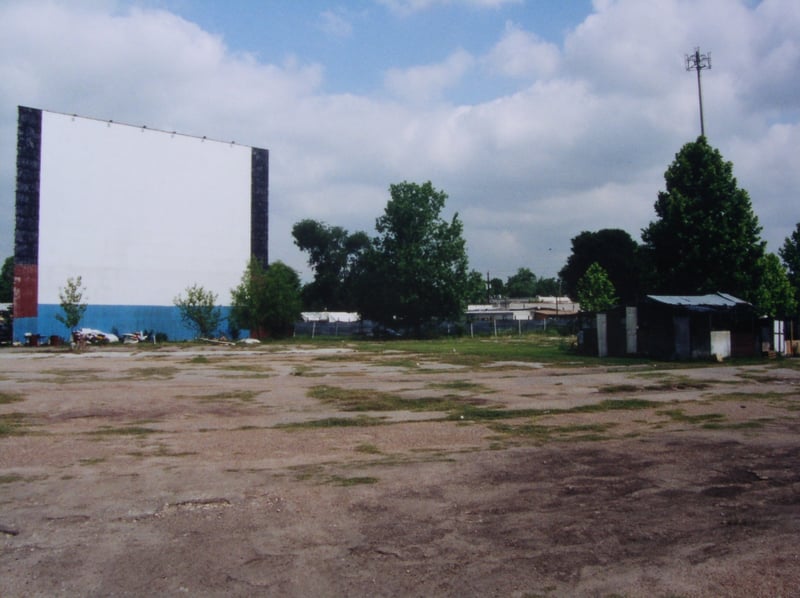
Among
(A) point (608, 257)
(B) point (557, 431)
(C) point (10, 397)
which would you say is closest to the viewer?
(B) point (557, 431)

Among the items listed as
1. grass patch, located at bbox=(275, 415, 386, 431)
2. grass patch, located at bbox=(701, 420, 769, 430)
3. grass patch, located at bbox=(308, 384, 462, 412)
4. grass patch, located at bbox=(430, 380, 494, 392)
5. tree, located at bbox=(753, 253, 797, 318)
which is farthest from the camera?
tree, located at bbox=(753, 253, 797, 318)

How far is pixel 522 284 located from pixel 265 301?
333ft

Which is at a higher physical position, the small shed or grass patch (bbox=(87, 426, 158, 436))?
the small shed

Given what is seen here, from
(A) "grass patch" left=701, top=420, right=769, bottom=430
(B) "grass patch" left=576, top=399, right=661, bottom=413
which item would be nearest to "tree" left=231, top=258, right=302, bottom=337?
(B) "grass patch" left=576, top=399, right=661, bottom=413

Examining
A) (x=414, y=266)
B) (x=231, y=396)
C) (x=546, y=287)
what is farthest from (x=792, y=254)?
(x=546, y=287)

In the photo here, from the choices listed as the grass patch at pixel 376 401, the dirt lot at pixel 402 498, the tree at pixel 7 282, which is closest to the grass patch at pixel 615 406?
the dirt lot at pixel 402 498

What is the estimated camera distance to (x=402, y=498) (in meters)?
7.35

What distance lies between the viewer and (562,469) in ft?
28.5

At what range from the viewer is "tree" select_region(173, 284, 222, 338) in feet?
189

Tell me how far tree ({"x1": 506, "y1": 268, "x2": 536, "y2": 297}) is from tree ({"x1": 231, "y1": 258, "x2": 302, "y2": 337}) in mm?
94520

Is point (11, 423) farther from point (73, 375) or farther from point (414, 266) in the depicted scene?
point (414, 266)

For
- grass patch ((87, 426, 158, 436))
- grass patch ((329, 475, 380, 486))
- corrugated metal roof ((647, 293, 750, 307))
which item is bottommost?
grass patch ((87, 426, 158, 436))

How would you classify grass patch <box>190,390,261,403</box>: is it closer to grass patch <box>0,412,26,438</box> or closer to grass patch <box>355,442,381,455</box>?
grass patch <box>0,412,26,438</box>

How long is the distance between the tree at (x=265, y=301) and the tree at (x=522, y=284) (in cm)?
9452
